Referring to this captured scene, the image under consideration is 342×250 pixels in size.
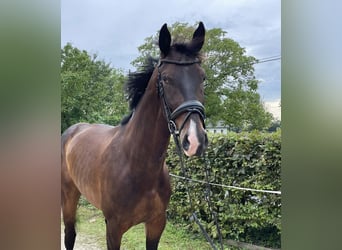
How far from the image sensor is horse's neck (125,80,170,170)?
1210 millimetres

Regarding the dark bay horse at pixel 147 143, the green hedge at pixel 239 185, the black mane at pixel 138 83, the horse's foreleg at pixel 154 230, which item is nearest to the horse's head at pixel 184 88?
the dark bay horse at pixel 147 143

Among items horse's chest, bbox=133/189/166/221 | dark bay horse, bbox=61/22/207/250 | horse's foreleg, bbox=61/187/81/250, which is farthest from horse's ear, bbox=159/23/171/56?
horse's foreleg, bbox=61/187/81/250

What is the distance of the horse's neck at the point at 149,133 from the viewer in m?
1.21

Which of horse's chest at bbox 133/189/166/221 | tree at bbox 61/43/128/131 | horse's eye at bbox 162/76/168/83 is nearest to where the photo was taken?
horse's eye at bbox 162/76/168/83

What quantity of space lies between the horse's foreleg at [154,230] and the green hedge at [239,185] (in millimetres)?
104

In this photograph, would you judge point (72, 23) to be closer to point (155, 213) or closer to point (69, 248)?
point (155, 213)

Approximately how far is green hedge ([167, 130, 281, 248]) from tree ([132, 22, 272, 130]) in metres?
0.10

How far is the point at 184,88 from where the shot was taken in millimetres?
1062

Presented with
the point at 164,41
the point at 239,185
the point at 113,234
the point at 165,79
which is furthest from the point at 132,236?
the point at 164,41

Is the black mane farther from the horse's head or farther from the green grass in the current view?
the green grass

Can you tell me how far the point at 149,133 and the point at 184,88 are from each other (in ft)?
0.90
